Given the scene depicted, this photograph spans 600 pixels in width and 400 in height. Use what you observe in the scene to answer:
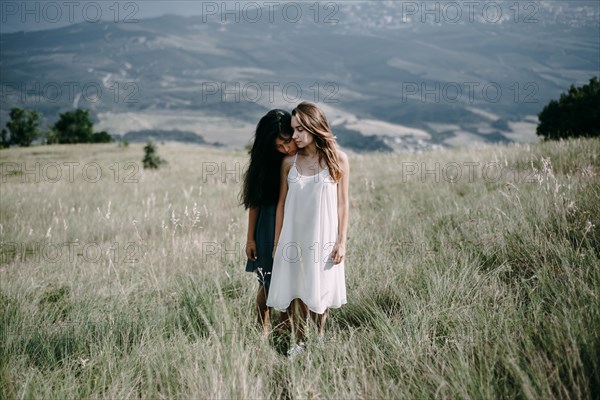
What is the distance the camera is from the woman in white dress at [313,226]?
9.21 feet

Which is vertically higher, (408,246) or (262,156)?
(262,156)

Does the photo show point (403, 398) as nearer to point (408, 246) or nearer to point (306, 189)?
point (306, 189)

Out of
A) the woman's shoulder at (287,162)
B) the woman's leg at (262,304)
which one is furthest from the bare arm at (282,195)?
the woman's leg at (262,304)

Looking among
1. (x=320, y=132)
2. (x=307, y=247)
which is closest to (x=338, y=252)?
(x=307, y=247)

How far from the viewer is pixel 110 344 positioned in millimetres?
2467

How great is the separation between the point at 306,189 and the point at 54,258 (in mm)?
3789

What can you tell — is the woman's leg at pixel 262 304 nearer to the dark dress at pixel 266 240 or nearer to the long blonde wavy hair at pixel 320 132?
the dark dress at pixel 266 240

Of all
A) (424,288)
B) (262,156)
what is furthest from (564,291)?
(262,156)

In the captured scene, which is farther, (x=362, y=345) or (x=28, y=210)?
(x=28, y=210)

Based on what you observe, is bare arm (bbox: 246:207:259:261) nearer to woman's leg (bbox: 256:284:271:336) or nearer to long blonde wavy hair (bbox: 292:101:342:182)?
woman's leg (bbox: 256:284:271:336)

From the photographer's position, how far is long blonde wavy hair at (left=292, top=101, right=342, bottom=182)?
2771mm

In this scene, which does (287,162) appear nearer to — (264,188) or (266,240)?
(264,188)

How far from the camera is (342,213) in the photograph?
293 centimetres

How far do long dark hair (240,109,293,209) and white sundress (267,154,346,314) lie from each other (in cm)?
27
